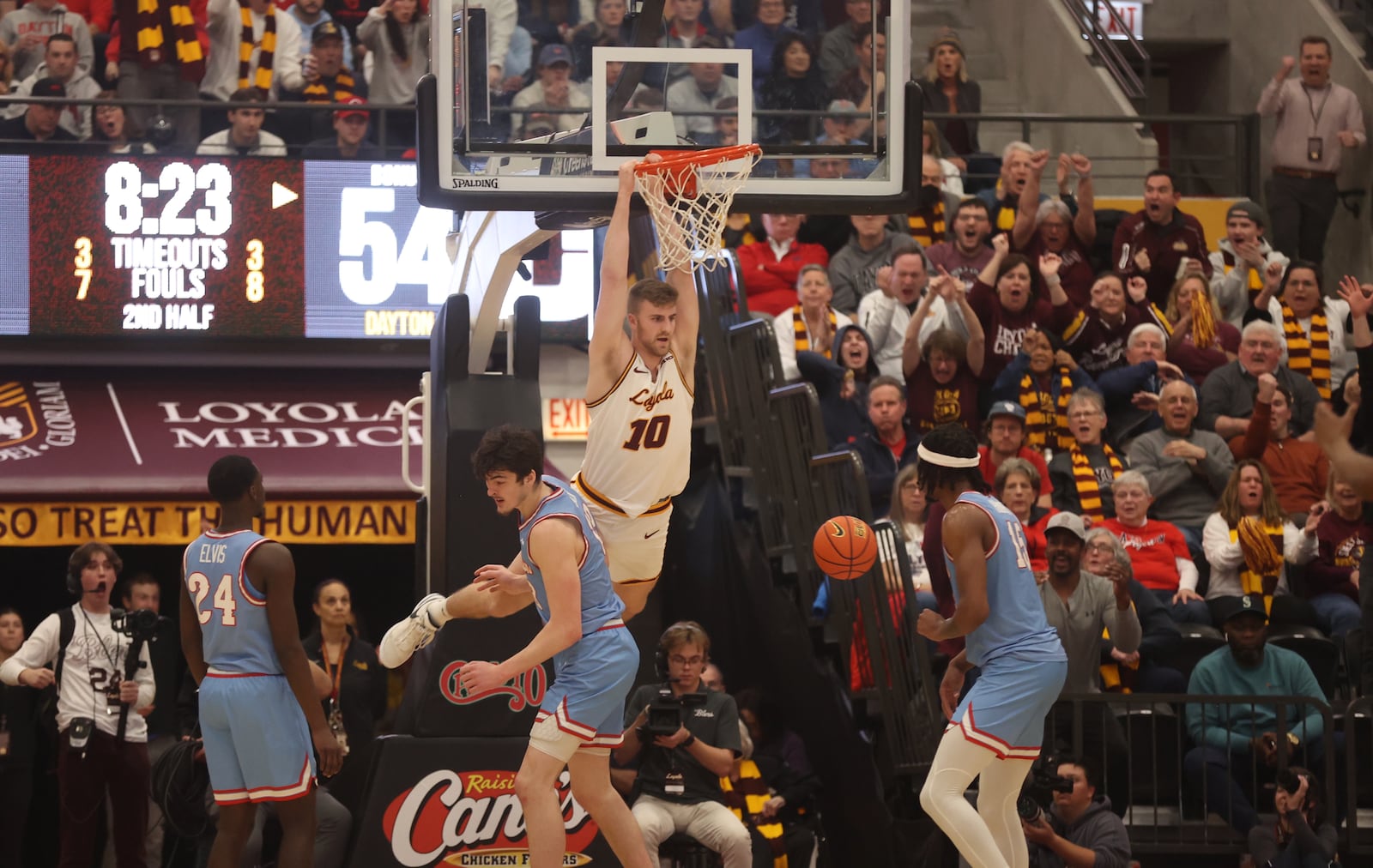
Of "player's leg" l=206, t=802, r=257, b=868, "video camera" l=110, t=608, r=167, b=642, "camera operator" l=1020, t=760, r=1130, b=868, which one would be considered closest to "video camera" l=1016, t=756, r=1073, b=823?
"camera operator" l=1020, t=760, r=1130, b=868

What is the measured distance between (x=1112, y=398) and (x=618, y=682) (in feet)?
22.4

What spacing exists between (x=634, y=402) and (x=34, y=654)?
4633 mm

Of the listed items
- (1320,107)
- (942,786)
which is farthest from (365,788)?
(1320,107)

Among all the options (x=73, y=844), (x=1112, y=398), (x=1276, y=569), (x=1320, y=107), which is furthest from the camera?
(x=1320, y=107)

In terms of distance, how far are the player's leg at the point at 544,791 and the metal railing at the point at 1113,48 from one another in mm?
11752

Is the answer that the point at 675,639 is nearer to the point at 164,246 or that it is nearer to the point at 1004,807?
the point at 1004,807

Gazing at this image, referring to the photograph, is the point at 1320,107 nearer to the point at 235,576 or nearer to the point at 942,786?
the point at 942,786

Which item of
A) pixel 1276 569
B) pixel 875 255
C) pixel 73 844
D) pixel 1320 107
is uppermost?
pixel 1320 107

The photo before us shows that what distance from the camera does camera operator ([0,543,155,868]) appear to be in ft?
33.5

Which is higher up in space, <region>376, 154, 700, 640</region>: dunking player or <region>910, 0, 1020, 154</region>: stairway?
<region>910, 0, 1020, 154</region>: stairway

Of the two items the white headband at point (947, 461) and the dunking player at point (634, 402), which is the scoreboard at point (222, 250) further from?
the white headband at point (947, 461)

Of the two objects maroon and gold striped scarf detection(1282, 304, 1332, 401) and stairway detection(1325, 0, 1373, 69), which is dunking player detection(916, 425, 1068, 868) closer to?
maroon and gold striped scarf detection(1282, 304, 1332, 401)

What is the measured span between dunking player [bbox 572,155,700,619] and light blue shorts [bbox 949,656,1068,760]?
153 centimetres

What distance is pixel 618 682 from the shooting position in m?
7.12
